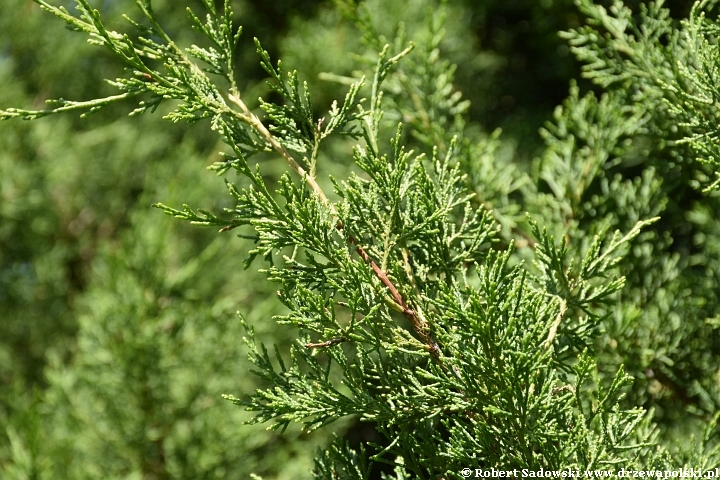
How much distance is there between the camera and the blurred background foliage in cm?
203

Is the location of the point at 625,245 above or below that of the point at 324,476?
above

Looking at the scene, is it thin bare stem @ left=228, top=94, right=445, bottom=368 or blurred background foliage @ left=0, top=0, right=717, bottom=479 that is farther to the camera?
blurred background foliage @ left=0, top=0, right=717, bottom=479

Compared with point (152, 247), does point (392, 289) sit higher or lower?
higher

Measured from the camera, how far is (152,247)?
214cm

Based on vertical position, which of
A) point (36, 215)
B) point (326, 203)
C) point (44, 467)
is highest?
point (326, 203)

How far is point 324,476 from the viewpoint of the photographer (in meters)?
1.01

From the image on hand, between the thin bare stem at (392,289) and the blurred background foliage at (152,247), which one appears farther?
the blurred background foliage at (152,247)

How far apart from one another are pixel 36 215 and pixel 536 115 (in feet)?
8.20

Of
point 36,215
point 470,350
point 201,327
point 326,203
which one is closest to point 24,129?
point 36,215

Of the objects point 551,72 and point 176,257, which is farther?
point 176,257

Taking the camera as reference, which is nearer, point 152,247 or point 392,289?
point 392,289

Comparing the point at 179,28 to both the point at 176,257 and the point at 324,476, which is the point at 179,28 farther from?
the point at 324,476

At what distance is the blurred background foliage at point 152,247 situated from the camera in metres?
2.03

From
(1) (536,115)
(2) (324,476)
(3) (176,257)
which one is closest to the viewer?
(2) (324,476)
